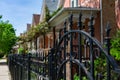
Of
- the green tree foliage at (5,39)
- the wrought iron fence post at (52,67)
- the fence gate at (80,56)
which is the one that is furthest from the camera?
the green tree foliage at (5,39)

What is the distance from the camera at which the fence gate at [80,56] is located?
2.32 meters

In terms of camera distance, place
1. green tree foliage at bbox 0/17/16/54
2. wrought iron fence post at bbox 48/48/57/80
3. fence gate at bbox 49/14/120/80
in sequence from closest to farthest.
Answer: fence gate at bbox 49/14/120/80 → wrought iron fence post at bbox 48/48/57/80 → green tree foliage at bbox 0/17/16/54

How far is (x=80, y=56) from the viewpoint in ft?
9.66

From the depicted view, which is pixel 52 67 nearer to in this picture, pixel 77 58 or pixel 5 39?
pixel 77 58

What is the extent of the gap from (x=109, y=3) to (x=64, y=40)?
52.1 feet

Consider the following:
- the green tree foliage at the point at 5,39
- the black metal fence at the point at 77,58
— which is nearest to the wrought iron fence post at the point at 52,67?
the black metal fence at the point at 77,58

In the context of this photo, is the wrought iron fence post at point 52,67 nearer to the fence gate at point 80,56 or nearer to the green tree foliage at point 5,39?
the fence gate at point 80,56

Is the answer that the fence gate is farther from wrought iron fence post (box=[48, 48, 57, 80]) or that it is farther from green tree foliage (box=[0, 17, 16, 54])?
green tree foliage (box=[0, 17, 16, 54])

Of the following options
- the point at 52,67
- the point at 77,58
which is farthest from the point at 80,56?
the point at 52,67

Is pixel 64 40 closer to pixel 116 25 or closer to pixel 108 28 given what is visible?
pixel 108 28

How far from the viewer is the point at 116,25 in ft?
60.1

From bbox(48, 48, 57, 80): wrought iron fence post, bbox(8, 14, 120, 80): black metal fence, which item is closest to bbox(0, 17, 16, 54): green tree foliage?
bbox(8, 14, 120, 80): black metal fence

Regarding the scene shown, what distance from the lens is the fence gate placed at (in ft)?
7.63

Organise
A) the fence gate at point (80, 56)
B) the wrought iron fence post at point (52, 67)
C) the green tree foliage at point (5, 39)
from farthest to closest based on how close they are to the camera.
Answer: the green tree foliage at point (5, 39), the wrought iron fence post at point (52, 67), the fence gate at point (80, 56)
